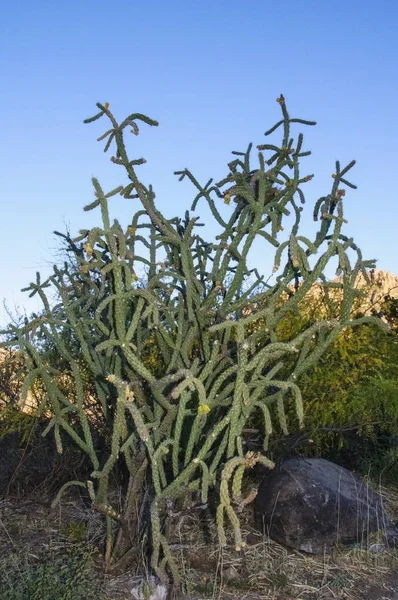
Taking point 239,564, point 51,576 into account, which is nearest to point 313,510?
point 239,564

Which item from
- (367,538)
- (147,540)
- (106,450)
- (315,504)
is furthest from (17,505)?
(367,538)

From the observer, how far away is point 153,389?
3.68m

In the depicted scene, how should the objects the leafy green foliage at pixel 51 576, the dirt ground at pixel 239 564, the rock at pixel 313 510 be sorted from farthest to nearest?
1. the rock at pixel 313 510
2. the dirt ground at pixel 239 564
3. the leafy green foliage at pixel 51 576

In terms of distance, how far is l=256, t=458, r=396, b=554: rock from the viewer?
15.5ft

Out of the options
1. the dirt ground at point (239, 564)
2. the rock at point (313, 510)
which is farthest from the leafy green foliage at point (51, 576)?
the rock at point (313, 510)

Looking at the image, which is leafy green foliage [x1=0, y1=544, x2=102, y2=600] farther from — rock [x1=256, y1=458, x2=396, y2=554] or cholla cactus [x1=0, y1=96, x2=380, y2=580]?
rock [x1=256, y1=458, x2=396, y2=554]

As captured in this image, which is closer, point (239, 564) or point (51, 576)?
point (51, 576)

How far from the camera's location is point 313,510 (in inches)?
190

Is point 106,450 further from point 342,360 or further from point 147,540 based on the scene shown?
point 342,360

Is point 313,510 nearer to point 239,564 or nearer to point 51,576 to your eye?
point 239,564

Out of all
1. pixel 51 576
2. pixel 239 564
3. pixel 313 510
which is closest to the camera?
pixel 51 576

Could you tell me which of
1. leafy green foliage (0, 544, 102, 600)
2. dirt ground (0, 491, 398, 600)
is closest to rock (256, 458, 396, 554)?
dirt ground (0, 491, 398, 600)

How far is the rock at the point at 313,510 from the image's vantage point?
4734 millimetres

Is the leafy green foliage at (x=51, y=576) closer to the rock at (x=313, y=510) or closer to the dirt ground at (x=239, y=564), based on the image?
the dirt ground at (x=239, y=564)
